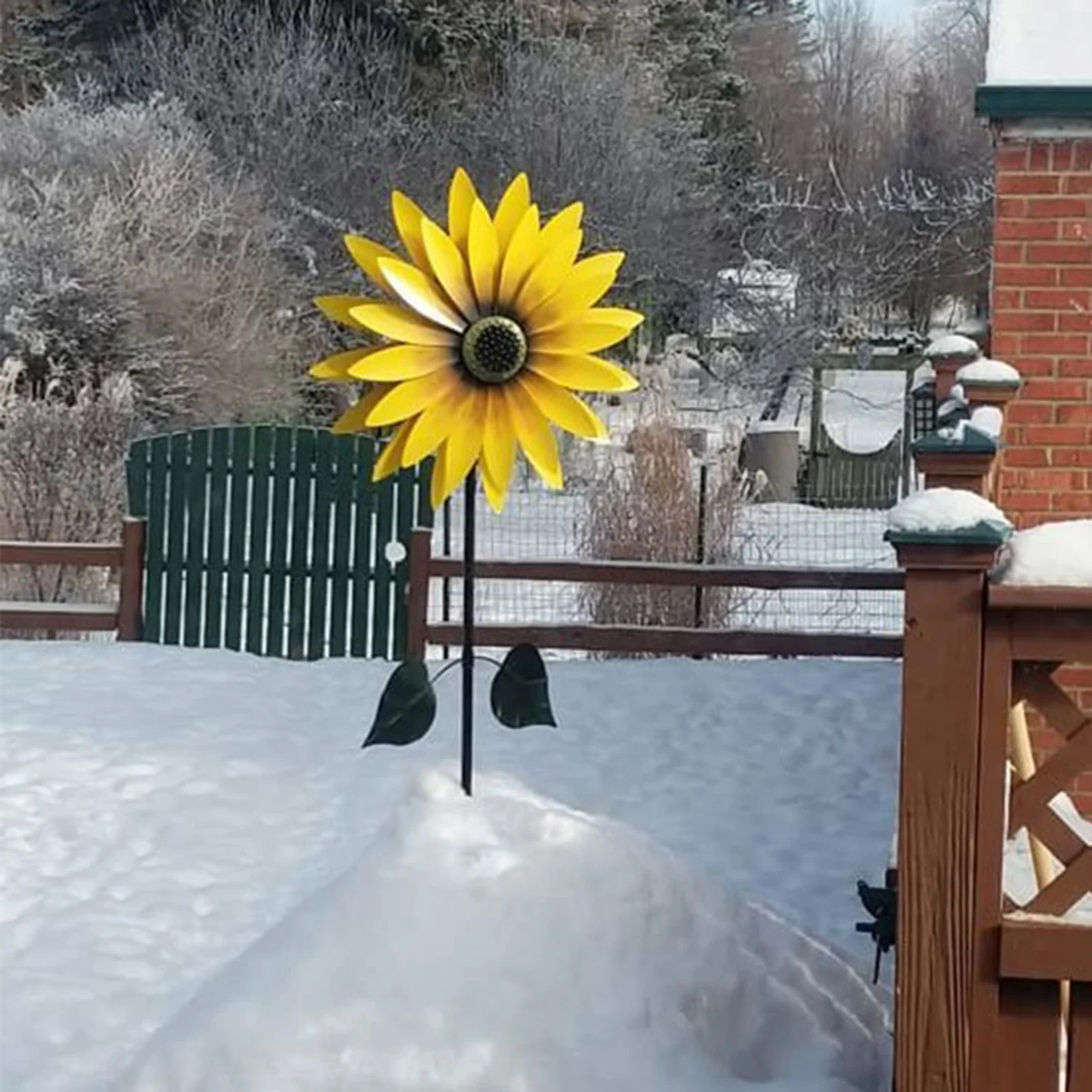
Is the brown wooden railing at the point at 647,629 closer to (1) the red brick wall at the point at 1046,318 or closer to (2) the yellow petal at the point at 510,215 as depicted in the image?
(1) the red brick wall at the point at 1046,318

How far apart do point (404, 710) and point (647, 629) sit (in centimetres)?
459

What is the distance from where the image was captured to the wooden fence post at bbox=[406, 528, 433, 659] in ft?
27.2

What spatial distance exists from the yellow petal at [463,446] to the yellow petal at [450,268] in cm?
21

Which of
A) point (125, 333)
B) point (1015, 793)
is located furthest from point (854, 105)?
point (1015, 793)

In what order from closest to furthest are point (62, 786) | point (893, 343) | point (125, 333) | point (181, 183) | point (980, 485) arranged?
point (980, 485) < point (62, 786) < point (125, 333) < point (181, 183) < point (893, 343)

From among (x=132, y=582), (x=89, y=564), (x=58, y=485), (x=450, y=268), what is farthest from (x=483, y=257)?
(x=58, y=485)

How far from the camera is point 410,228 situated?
3.67 metres

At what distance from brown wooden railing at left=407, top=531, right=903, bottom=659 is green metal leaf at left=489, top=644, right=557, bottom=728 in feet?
13.6

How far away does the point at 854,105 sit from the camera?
2742 cm

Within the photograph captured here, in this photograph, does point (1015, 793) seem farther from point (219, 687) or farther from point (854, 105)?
point (854, 105)

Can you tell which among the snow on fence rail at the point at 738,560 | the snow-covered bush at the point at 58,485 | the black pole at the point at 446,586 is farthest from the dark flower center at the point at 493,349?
the snow-covered bush at the point at 58,485

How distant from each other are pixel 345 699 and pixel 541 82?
45.4ft

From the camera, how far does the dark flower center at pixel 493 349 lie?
11.8ft

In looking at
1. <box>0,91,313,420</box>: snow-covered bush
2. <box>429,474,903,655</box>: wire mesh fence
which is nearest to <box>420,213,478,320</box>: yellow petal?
<box>429,474,903,655</box>: wire mesh fence
